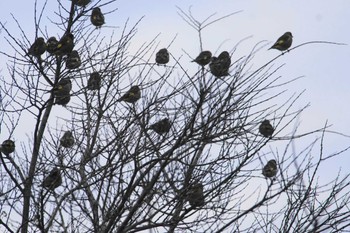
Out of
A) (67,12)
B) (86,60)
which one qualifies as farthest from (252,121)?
(67,12)

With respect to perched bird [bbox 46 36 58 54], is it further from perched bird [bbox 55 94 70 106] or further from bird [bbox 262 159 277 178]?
bird [bbox 262 159 277 178]

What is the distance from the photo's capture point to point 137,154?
29.8 feet

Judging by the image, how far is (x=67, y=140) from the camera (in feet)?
34.5

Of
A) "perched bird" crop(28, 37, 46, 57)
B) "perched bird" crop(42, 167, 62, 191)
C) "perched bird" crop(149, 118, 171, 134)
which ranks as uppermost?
"perched bird" crop(28, 37, 46, 57)

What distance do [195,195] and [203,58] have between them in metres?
1.74

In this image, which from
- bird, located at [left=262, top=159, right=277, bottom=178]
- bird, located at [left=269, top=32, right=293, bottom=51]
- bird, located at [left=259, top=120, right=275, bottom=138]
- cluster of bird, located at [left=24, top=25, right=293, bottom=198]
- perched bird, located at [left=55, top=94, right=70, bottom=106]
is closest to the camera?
cluster of bird, located at [left=24, top=25, right=293, bottom=198]

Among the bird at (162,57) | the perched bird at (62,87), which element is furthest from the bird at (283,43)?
the perched bird at (62,87)

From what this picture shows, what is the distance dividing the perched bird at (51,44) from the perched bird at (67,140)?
4.05 ft

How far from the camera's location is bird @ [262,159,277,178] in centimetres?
1011

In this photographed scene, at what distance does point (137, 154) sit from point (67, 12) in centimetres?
223

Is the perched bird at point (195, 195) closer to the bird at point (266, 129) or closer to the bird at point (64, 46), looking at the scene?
the bird at point (266, 129)

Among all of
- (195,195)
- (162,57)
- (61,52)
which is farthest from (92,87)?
(195,195)

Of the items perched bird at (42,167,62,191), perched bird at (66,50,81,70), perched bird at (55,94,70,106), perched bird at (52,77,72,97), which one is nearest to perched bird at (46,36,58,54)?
perched bird at (66,50,81,70)

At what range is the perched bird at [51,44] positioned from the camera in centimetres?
977
